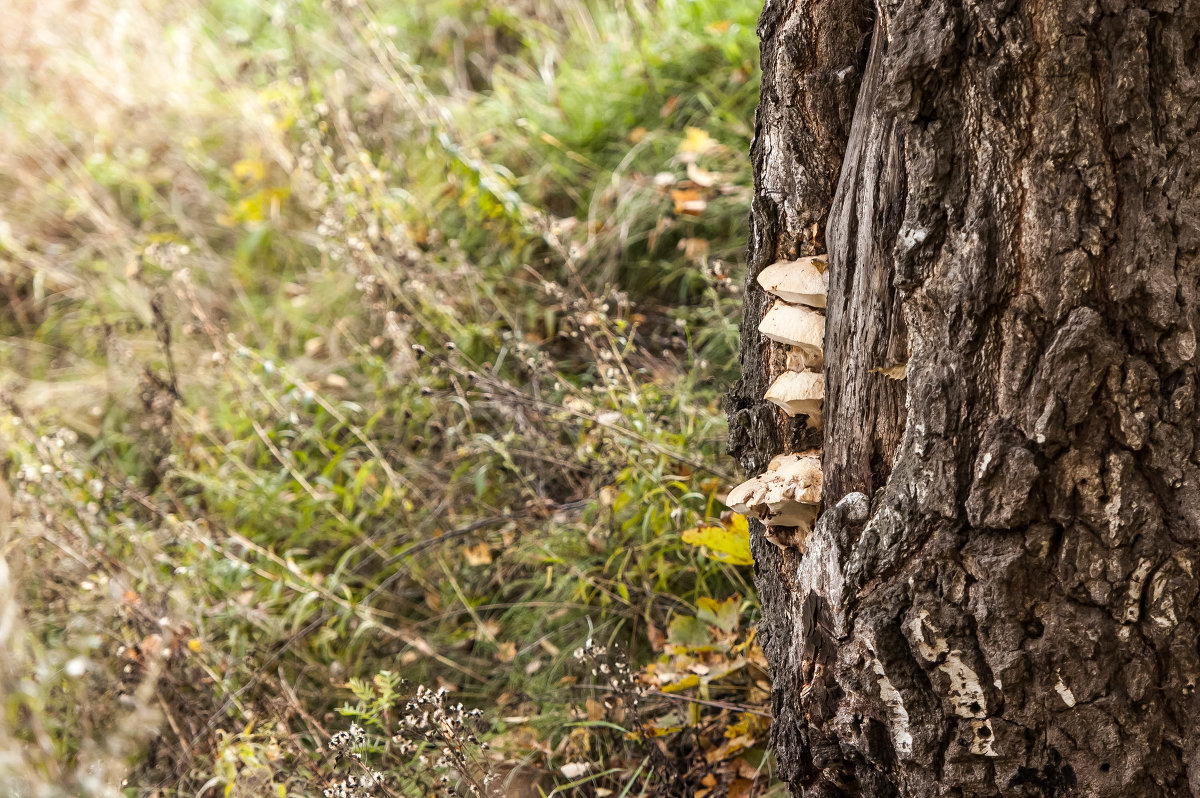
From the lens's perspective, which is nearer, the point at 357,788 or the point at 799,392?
the point at 799,392

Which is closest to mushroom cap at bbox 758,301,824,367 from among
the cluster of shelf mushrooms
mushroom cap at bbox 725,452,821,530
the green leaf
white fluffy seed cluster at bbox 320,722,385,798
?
the cluster of shelf mushrooms

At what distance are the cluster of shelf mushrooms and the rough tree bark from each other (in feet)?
0.26

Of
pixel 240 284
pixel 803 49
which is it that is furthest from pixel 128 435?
pixel 803 49

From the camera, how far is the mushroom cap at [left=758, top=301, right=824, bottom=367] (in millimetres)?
1729

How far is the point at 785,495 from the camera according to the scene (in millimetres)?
1714

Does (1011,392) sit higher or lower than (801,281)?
lower

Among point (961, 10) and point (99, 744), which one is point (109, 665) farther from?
point (961, 10)

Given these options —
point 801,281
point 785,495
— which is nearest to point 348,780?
point 785,495

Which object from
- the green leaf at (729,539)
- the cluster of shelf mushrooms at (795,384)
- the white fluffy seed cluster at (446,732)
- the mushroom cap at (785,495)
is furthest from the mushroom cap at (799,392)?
the white fluffy seed cluster at (446,732)

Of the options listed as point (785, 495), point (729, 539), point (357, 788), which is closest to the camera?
point (785, 495)

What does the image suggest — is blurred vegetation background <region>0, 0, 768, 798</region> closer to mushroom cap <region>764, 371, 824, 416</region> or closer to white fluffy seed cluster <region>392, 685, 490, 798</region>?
white fluffy seed cluster <region>392, 685, 490, 798</region>

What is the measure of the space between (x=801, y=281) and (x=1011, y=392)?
472 mm

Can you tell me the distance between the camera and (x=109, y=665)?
10.0 feet

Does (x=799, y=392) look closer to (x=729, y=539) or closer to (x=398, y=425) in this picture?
(x=729, y=539)
